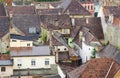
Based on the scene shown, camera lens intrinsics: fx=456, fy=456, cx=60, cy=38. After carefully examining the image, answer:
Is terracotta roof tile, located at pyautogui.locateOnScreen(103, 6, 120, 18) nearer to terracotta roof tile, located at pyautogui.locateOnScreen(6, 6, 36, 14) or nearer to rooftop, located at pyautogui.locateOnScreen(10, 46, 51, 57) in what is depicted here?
terracotta roof tile, located at pyautogui.locateOnScreen(6, 6, 36, 14)

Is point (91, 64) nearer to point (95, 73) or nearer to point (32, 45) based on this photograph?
point (95, 73)

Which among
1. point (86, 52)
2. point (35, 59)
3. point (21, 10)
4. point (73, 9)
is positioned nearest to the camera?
point (35, 59)

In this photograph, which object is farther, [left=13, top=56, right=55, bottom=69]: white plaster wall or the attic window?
the attic window

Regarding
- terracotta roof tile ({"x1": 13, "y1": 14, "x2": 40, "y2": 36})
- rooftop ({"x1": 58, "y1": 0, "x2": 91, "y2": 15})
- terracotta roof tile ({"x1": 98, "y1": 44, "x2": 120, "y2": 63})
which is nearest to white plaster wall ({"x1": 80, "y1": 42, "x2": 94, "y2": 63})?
terracotta roof tile ({"x1": 98, "y1": 44, "x2": 120, "y2": 63})

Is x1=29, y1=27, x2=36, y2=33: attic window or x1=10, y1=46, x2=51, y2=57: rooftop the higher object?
x1=10, y1=46, x2=51, y2=57: rooftop

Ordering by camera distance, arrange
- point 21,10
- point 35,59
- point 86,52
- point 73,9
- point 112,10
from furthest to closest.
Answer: point 73,9 → point 21,10 → point 112,10 → point 86,52 → point 35,59

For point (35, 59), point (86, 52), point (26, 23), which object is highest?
point (26, 23)

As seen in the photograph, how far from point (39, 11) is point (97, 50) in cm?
2051

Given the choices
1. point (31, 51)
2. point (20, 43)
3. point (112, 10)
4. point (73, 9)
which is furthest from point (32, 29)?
point (73, 9)

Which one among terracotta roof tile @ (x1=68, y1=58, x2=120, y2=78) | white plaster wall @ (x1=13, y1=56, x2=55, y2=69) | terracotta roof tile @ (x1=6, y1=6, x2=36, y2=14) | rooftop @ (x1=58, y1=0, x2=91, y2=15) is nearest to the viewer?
terracotta roof tile @ (x1=68, y1=58, x2=120, y2=78)

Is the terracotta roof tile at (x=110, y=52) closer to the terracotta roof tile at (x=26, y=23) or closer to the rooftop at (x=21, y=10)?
the terracotta roof tile at (x=26, y=23)

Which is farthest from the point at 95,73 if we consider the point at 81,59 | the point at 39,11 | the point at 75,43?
the point at 39,11

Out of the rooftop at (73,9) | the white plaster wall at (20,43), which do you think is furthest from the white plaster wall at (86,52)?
the rooftop at (73,9)

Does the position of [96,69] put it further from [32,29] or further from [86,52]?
[32,29]
